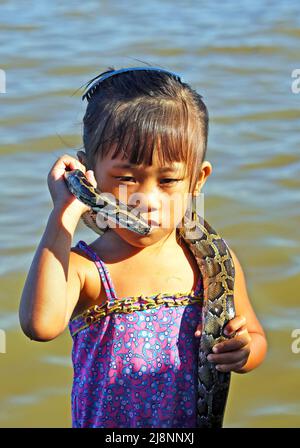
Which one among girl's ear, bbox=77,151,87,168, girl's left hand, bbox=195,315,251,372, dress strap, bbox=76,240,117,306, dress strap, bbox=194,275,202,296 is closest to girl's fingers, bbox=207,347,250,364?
girl's left hand, bbox=195,315,251,372

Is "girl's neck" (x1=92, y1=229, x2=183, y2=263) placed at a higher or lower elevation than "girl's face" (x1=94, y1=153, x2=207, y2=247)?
lower

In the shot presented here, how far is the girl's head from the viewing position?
2834mm

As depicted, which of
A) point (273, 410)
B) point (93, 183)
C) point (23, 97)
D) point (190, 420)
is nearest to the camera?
point (93, 183)

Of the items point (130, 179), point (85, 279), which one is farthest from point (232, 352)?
point (130, 179)

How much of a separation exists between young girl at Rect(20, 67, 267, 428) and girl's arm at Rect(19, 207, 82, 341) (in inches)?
0.6

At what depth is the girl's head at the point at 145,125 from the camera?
283 cm

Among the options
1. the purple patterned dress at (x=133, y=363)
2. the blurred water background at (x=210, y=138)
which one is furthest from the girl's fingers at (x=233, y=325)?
the blurred water background at (x=210, y=138)

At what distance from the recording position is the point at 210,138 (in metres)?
6.68

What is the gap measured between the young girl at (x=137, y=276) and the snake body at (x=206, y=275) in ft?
0.11

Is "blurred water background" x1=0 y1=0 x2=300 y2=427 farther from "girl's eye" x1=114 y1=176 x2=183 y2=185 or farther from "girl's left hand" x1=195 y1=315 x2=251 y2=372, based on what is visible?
"girl's eye" x1=114 y1=176 x2=183 y2=185

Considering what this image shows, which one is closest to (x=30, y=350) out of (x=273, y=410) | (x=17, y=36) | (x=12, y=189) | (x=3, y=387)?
(x=3, y=387)
